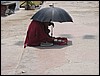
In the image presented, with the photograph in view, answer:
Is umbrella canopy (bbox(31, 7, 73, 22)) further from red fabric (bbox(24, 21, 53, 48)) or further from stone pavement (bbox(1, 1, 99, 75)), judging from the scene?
stone pavement (bbox(1, 1, 99, 75))

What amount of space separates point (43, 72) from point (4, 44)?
466cm

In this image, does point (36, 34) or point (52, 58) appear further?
point (36, 34)

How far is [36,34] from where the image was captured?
35.7ft

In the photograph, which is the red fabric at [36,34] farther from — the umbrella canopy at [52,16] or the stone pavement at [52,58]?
the stone pavement at [52,58]

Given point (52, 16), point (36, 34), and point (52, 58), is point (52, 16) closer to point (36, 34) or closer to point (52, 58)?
point (36, 34)

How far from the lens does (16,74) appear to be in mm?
7578

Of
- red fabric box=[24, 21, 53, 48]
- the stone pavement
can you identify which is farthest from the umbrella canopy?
the stone pavement

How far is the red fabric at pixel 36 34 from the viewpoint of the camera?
35.4 feet

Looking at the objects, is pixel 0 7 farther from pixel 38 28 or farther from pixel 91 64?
pixel 91 64

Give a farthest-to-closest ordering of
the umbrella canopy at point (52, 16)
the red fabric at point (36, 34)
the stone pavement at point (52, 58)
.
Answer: the red fabric at point (36, 34)
the umbrella canopy at point (52, 16)
the stone pavement at point (52, 58)

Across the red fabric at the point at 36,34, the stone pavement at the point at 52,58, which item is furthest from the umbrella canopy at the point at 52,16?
the stone pavement at the point at 52,58

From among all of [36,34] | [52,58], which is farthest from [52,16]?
[52,58]

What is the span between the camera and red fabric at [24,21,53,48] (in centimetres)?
1080

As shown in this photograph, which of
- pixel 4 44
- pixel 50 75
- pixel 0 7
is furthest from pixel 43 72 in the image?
pixel 0 7
